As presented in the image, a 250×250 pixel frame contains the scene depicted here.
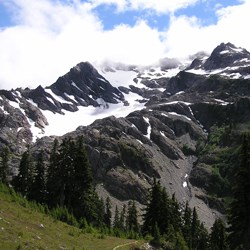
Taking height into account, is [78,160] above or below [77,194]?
above

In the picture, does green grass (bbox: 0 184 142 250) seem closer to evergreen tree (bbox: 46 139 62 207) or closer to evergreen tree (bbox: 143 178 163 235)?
evergreen tree (bbox: 46 139 62 207)

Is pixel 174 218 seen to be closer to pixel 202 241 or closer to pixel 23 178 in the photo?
pixel 23 178

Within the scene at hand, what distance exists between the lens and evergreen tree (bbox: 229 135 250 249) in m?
37.5

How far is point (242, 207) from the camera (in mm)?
37719

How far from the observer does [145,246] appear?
136 ft

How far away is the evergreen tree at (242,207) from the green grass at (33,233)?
9.73 metres

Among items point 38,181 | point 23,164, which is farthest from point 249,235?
point 23,164

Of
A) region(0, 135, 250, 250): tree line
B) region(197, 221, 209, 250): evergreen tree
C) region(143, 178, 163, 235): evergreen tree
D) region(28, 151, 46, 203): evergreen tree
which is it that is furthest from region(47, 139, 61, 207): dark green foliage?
region(197, 221, 209, 250): evergreen tree

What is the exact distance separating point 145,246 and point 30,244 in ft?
57.9

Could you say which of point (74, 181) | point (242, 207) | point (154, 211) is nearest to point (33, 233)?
point (242, 207)

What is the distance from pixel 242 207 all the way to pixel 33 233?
1870 cm

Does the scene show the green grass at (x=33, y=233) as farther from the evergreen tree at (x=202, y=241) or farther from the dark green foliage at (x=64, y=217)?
the evergreen tree at (x=202, y=241)

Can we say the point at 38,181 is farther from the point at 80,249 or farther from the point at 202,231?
the point at 202,231

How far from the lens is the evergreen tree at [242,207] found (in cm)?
3750
